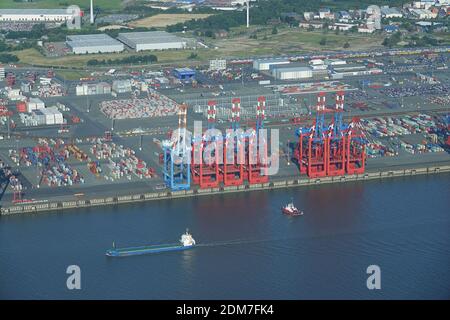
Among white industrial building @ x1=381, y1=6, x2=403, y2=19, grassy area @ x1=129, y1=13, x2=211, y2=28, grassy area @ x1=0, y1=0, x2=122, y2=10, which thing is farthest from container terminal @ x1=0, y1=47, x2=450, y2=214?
grassy area @ x1=0, y1=0, x2=122, y2=10

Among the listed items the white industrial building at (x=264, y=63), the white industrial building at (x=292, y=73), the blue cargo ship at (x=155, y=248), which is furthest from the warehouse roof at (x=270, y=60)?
the blue cargo ship at (x=155, y=248)

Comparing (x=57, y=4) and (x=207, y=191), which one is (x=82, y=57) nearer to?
(x=57, y=4)

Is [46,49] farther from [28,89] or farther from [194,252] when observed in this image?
[194,252]

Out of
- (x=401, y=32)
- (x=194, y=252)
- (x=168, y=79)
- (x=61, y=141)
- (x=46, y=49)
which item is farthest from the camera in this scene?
(x=401, y=32)

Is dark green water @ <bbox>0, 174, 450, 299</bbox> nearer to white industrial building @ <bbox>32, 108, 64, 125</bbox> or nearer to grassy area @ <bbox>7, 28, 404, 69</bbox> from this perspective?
white industrial building @ <bbox>32, 108, 64, 125</bbox>

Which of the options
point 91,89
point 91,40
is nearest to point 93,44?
point 91,40

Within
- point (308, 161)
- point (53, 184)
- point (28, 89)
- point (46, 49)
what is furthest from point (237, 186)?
point (46, 49)
